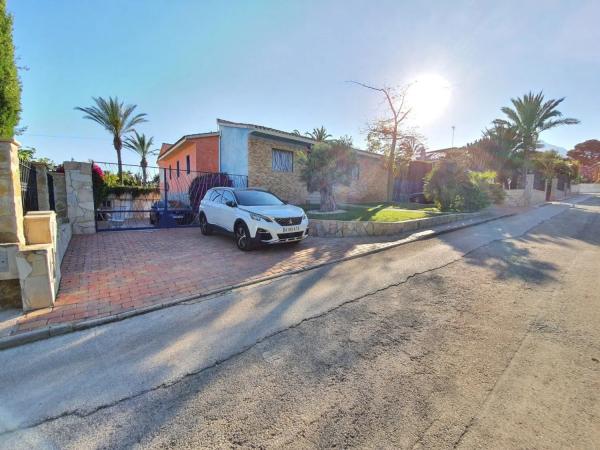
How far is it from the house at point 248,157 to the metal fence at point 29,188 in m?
5.17

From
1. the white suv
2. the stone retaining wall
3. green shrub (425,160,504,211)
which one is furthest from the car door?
green shrub (425,160,504,211)

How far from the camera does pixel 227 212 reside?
25.5ft

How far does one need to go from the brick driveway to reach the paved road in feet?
1.84

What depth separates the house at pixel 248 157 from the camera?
12727 millimetres

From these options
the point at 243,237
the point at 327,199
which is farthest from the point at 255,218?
the point at 327,199

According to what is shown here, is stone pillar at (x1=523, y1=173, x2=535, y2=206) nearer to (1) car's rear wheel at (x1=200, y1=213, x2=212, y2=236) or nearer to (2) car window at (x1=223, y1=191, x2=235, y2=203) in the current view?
(2) car window at (x1=223, y1=191, x2=235, y2=203)

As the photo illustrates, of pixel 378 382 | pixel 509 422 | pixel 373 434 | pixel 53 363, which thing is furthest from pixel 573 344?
pixel 53 363

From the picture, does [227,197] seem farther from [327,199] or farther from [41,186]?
[327,199]

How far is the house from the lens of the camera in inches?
501

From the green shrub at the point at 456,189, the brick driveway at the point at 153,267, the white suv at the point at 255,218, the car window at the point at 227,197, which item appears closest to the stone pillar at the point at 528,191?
the green shrub at the point at 456,189

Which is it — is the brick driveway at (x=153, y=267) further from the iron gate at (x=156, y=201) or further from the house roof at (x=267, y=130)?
the house roof at (x=267, y=130)

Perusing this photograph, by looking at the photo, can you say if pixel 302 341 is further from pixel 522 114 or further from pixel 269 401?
pixel 522 114

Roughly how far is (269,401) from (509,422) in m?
1.75

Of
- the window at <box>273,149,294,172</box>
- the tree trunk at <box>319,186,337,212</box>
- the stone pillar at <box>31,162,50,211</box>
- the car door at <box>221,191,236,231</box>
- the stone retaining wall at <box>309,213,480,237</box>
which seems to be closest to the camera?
the stone pillar at <box>31,162,50,211</box>
